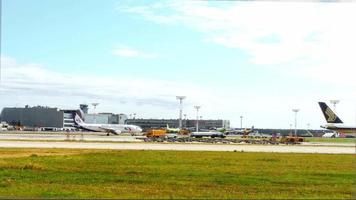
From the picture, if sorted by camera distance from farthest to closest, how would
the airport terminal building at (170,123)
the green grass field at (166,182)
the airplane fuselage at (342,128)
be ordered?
1. the airport terminal building at (170,123)
2. the airplane fuselage at (342,128)
3. the green grass field at (166,182)

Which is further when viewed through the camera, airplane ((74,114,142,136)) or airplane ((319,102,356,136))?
airplane ((74,114,142,136))

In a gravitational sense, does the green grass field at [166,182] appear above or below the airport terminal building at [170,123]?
below

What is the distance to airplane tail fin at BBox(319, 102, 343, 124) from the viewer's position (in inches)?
2251

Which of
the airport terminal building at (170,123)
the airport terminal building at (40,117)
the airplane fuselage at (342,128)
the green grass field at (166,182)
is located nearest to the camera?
the green grass field at (166,182)

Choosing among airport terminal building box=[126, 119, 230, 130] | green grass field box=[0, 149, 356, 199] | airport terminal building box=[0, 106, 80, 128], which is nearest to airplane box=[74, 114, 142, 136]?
airport terminal building box=[0, 106, 80, 128]

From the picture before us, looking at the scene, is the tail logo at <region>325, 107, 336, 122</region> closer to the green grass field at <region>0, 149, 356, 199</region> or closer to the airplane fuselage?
the airplane fuselage

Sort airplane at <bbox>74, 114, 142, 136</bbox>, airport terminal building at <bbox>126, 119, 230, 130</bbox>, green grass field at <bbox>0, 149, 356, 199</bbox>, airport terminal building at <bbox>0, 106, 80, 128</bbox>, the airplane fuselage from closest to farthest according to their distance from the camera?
green grass field at <bbox>0, 149, 356, 199</bbox> → the airplane fuselage → airplane at <bbox>74, 114, 142, 136</bbox> → airport terminal building at <bbox>0, 106, 80, 128</bbox> → airport terminal building at <bbox>126, 119, 230, 130</bbox>

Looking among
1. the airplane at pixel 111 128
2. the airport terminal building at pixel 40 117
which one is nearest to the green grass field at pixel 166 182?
the airplane at pixel 111 128

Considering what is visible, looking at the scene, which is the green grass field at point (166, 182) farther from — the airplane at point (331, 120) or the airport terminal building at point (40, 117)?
the airport terminal building at point (40, 117)

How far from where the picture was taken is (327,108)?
5766cm

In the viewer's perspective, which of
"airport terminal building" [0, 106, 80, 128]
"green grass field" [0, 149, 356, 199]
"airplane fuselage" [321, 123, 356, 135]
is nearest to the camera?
"green grass field" [0, 149, 356, 199]

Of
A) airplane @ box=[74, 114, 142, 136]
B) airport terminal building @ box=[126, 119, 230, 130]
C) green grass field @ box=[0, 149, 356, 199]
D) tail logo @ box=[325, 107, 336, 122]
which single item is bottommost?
green grass field @ box=[0, 149, 356, 199]

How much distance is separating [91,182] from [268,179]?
4.53m

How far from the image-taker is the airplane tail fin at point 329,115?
2251 inches
